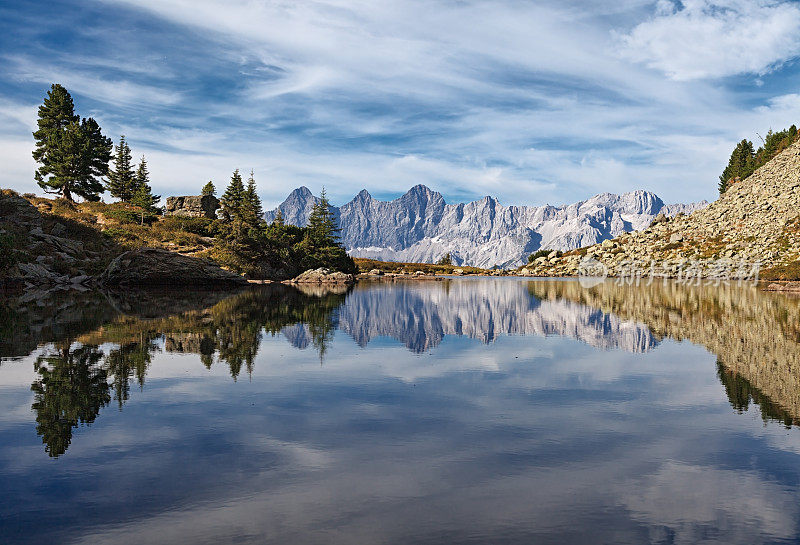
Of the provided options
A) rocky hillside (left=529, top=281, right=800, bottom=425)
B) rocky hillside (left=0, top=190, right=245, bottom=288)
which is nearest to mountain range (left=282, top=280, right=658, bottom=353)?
rocky hillside (left=529, top=281, right=800, bottom=425)

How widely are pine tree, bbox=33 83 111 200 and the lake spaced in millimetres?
82880

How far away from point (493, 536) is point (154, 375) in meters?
14.0

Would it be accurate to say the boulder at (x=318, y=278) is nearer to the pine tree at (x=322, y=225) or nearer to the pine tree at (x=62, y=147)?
the pine tree at (x=322, y=225)

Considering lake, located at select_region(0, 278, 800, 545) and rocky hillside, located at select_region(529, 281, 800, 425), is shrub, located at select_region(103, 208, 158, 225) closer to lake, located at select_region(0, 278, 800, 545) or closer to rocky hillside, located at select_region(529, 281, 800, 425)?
lake, located at select_region(0, 278, 800, 545)

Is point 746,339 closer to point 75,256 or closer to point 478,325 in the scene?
point 478,325

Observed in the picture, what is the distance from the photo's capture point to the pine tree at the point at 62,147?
90062 mm

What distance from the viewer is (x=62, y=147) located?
89438 millimetres

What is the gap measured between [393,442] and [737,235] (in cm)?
17809

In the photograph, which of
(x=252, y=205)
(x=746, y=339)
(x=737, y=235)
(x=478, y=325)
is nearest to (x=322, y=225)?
(x=252, y=205)

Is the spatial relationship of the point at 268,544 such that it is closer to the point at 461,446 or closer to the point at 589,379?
the point at 461,446

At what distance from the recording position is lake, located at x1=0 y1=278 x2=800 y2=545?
734 centimetres

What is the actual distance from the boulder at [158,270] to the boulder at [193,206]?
47.9 metres

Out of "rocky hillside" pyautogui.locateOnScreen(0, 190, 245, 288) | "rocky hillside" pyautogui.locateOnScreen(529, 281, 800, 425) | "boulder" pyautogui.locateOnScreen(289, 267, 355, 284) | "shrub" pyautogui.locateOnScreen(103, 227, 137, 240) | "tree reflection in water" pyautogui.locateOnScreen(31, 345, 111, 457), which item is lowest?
"tree reflection in water" pyautogui.locateOnScreen(31, 345, 111, 457)

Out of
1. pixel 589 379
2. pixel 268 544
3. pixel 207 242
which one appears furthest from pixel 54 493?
pixel 207 242
